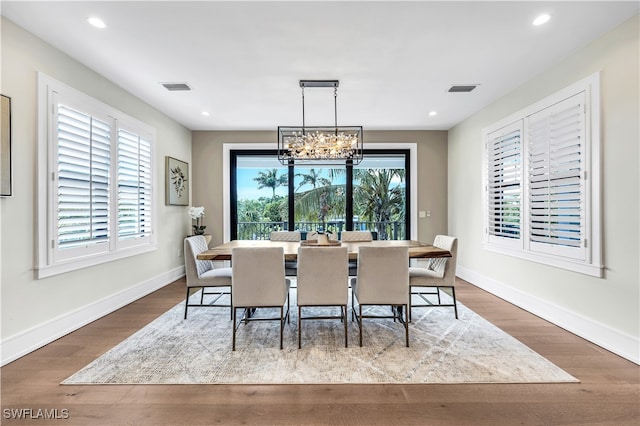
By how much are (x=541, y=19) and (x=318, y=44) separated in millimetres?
1765

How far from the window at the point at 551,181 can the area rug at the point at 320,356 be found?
107cm

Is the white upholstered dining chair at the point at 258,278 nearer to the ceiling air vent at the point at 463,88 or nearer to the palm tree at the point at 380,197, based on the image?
the ceiling air vent at the point at 463,88

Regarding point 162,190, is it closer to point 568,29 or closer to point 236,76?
point 236,76

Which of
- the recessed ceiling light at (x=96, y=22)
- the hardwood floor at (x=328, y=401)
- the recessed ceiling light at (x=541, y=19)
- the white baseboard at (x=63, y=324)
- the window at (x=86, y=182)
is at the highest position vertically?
the recessed ceiling light at (x=541, y=19)

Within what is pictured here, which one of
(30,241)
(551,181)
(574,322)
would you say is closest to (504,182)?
(551,181)

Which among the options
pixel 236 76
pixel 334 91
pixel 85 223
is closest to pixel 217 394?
pixel 85 223

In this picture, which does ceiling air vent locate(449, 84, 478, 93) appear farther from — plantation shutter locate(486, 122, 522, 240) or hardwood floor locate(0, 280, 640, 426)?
hardwood floor locate(0, 280, 640, 426)

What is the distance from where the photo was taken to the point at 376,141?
18.5 feet

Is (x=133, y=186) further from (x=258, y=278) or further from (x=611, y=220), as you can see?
(x=611, y=220)

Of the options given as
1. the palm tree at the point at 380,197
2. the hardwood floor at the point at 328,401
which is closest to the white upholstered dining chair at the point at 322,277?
the hardwood floor at the point at 328,401

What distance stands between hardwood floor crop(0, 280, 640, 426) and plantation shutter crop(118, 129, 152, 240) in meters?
1.77

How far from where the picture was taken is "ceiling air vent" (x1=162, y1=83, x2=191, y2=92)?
3.58 metres

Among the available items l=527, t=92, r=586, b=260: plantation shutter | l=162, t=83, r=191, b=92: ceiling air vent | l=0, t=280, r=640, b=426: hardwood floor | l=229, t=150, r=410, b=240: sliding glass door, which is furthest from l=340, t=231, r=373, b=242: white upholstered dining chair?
l=162, t=83, r=191, b=92: ceiling air vent

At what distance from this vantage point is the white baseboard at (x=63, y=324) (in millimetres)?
2350
